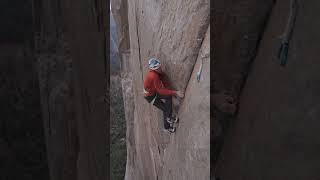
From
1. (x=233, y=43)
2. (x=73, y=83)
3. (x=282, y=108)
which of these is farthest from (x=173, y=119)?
(x=73, y=83)

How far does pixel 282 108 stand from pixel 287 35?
0.43m

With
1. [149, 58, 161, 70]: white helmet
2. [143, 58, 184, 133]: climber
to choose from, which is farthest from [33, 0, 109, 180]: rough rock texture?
[149, 58, 161, 70]: white helmet

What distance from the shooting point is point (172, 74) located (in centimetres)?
495

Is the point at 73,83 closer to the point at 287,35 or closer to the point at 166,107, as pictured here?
the point at 287,35

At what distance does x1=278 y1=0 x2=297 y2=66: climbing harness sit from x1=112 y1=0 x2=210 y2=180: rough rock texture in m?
1.26

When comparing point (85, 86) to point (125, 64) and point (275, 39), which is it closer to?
point (275, 39)

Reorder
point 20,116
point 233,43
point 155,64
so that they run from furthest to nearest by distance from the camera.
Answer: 1. point 155,64
2. point 233,43
3. point 20,116

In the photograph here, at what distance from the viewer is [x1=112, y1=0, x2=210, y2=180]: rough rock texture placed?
13.4ft

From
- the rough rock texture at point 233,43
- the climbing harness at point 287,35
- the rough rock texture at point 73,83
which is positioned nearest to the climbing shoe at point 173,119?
the rough rock texture at point 233,43

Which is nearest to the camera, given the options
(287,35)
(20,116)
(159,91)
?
(20,116)

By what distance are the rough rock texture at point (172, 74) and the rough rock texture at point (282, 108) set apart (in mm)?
742

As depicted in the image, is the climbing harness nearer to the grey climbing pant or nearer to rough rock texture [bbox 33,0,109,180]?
rough rock texture [bbox 33,0,109,180]

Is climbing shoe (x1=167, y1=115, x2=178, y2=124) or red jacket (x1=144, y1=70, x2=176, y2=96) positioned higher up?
red jacket (x1=144, y1=70, x2=176, y2=96)

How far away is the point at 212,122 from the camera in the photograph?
371cm
